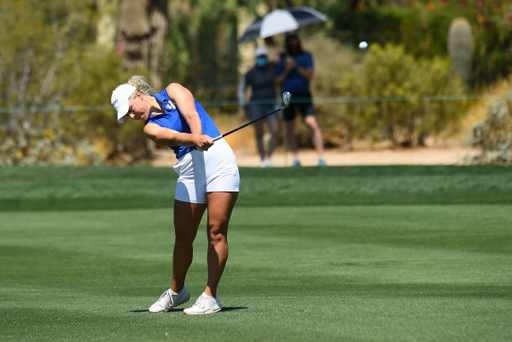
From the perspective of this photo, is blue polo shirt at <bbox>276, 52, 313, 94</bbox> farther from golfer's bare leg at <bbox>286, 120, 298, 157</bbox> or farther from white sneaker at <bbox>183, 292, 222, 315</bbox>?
white sneaker at <bbox>183, 292, 222, 315</bbox>

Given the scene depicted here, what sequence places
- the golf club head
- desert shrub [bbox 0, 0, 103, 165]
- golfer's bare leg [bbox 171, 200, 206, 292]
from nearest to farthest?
golfer's bare leg [bbox 171, 200, 206, 292] < the golf club head < desert shrub [bbox 0, 0, 103, 165]

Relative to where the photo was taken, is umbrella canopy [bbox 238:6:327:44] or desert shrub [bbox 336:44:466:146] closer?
umbrella canopy [bbox 238:6:327:44]

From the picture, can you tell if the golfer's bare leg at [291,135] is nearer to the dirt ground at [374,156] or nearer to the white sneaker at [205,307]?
the dirt ground at [374,156]

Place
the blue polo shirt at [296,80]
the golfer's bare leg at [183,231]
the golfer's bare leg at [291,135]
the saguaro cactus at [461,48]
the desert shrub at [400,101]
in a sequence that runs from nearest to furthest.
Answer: the golfer's bare leg at [183,231] → the blue polo shirt at [296,80] → the golfer's bare leg at [291,135] → the desert shrub at [400,101] → the saguaro cactus at [461,48]

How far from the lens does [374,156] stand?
17.4 meters

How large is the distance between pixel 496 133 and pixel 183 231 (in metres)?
10.5

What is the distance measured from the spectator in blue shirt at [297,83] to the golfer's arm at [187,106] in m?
8.91

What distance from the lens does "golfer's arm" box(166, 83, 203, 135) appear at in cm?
457

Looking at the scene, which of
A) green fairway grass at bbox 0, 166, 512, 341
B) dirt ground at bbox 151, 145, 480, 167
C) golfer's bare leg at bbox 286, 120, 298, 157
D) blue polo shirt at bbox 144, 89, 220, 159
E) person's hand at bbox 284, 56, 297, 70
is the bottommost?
dirt ground at bbox 151, 145, 480, 167

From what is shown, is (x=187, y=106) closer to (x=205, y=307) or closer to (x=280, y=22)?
(x=205, y=307)

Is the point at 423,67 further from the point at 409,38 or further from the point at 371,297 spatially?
the point at 371,297

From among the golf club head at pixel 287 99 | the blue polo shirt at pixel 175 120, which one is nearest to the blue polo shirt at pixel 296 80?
the golf club head at pixel 287 99

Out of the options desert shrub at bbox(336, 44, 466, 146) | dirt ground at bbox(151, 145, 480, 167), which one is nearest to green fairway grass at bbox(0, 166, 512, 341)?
dirt ground at bbox(151, 145, 480, 167)

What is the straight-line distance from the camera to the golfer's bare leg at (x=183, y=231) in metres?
4.74
